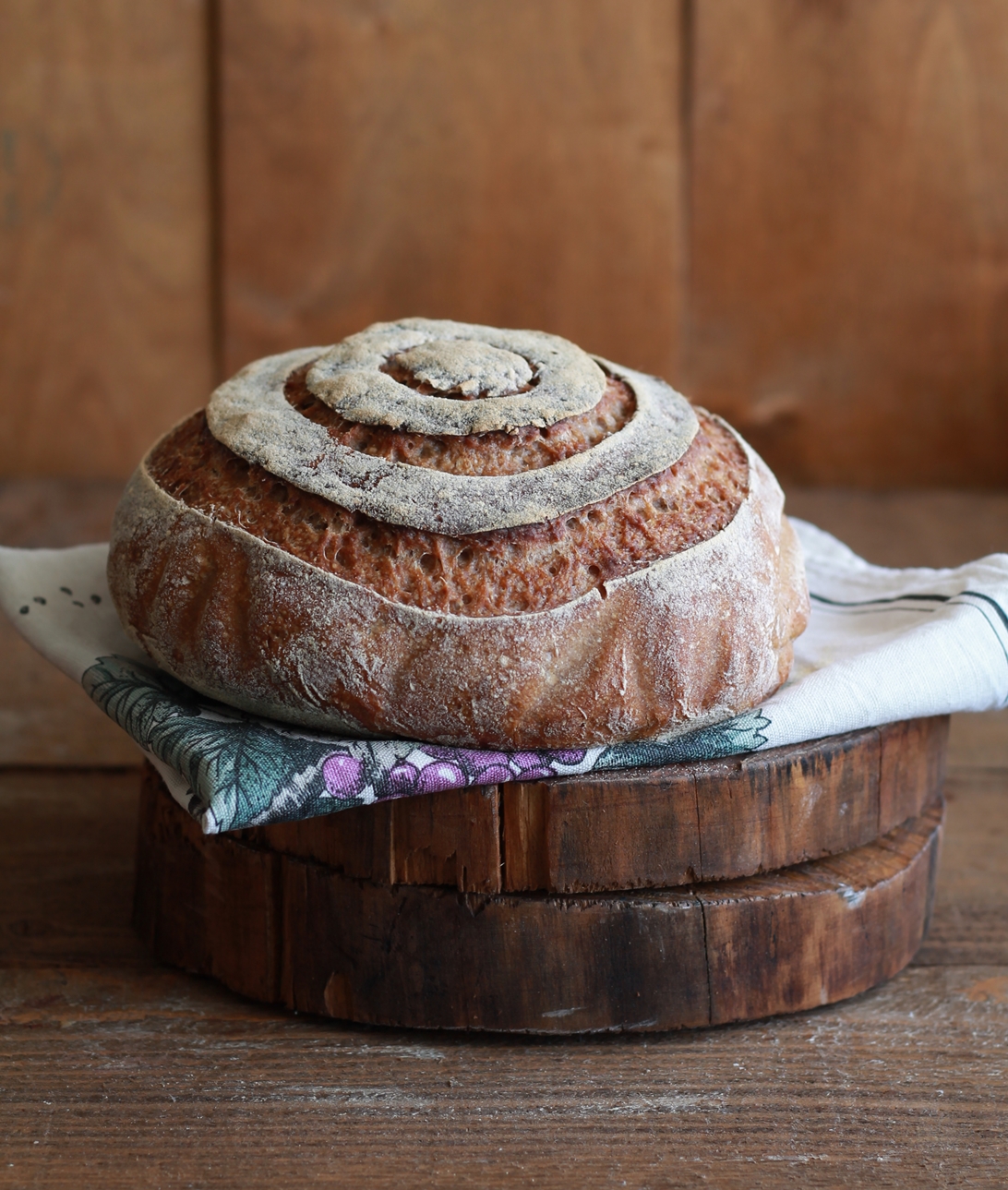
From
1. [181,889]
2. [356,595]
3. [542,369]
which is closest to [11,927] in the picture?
[181,889]

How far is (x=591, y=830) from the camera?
44.8 inches

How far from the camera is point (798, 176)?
305cm

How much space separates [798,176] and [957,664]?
2.06 meters

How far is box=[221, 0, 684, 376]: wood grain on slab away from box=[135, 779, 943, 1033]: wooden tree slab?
79.6 inches

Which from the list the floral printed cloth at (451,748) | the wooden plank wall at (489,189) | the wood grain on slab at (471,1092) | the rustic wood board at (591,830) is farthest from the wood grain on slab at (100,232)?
the rustic wood board at (591,830)

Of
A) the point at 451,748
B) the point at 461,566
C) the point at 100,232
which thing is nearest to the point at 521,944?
the point at 451,748

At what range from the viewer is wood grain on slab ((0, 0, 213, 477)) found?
2.86 metres

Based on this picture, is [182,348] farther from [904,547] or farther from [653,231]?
[904,547]

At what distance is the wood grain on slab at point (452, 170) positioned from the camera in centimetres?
289

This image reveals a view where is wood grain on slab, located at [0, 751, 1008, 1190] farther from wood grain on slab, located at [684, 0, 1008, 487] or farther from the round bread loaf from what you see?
wood grain on slab, located at [684, 0, 1008, 487]

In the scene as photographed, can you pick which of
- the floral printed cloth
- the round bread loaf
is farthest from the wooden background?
the round bread loaf

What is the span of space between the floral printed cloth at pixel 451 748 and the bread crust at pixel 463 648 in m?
0.03

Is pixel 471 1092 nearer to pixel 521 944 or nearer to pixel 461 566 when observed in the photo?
pixel 521 944

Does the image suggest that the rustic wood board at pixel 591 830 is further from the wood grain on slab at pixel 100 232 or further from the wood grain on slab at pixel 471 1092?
the wood grain on slab at pixel 100 232
